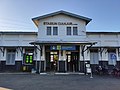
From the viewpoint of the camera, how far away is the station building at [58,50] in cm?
1947

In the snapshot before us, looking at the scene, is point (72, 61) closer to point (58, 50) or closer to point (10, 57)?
point (58, 50)

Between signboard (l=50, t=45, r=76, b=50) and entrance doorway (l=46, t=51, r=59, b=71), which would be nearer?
signboard (l=50, t=45, r=76, b=50)

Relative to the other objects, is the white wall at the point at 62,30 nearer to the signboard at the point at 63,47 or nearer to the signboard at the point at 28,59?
the signboard at the point at 63,47

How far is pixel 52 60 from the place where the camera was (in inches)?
803

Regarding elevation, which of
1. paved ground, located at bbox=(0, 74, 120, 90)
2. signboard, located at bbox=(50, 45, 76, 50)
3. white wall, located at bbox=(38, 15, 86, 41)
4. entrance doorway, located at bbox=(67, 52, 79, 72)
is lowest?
paved ground, located at bbox=(0, 74, 120, 90)

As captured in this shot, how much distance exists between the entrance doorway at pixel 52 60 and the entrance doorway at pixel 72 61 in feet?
4.93

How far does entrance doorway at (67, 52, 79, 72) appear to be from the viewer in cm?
2017

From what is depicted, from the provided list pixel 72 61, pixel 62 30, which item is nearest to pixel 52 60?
pixel 72 61

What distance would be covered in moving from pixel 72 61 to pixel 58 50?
2411mm

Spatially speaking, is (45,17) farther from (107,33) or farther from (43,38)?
(107,33)

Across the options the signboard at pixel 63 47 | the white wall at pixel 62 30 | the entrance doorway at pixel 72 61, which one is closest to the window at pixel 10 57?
the white wall at pixel 62 30

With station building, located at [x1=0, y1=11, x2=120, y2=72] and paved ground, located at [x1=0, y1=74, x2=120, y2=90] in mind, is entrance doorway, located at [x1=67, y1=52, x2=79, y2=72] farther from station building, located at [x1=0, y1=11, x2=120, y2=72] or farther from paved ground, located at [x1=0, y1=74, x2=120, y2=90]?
paved ground, located at [x1=0, y1=74, x2=120, y2=90]

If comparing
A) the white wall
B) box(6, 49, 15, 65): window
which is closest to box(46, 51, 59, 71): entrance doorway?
the white wall

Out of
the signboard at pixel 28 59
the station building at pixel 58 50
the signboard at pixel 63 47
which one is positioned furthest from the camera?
the signboard at pixel 28 59
